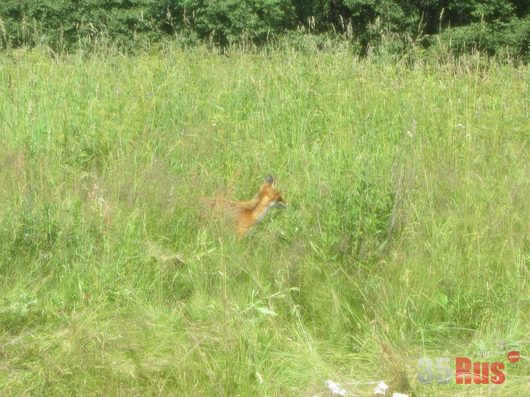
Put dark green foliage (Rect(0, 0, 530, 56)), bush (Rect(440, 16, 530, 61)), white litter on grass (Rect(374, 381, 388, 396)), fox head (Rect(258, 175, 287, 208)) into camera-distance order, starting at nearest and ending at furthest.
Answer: white litter on grass (Rect(374, 381, 388, 396)) → fox head (Rect(258, 175, 287, 208)) → bush (Rect(440, 16, 530, 61)) → dark green foliage (Rect(0, 0, 530, 56))

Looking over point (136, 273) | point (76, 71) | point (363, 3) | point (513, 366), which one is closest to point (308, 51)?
point (76, 71)

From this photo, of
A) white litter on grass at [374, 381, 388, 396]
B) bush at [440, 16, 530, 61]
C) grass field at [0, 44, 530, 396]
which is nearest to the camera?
white litter on grass at [374, 381, 388, 396]

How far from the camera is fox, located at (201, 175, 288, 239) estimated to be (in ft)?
18.4

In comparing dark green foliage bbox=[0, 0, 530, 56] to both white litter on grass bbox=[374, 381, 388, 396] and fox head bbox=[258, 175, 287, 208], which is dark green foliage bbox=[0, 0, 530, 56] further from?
white litter on grass bbox=[374, 381, 388, 396]

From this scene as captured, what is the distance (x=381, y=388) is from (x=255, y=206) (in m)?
1.99

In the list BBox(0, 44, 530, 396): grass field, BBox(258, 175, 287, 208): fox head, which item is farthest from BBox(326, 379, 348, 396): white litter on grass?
BBox(258, 175, 287, 208): fox head

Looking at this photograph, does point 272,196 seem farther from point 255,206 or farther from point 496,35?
point 496,35

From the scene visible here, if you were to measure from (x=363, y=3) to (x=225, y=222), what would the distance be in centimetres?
1370

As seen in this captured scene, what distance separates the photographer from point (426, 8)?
19.7 meters

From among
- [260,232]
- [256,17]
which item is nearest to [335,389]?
[260,232]

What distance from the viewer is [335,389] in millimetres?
4102

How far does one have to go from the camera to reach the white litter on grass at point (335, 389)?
13.4 ft

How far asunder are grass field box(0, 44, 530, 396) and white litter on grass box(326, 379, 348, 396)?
40 millimetres

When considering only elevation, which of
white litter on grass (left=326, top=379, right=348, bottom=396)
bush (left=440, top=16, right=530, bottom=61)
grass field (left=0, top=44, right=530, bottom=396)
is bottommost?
bush (left=440, top=16, right=530, bottom=61)
